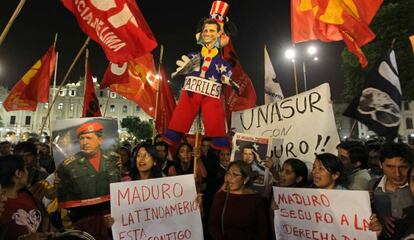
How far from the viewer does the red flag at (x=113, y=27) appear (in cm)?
492

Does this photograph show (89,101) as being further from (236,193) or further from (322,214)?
(322,214)

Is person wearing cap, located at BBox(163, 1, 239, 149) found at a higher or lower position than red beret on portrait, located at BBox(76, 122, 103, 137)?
higher

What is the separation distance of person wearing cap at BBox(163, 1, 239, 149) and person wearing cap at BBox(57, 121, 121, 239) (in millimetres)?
1913

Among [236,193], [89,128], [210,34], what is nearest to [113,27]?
[210,34]

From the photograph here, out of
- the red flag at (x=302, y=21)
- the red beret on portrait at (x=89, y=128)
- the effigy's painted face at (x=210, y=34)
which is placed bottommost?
the red beret on portrait at (x=89, y=128)

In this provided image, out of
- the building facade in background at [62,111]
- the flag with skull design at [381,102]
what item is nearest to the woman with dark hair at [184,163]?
the flag with skull design at [381,102]

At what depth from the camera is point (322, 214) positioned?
127 inches

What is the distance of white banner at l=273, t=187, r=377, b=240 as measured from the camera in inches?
115

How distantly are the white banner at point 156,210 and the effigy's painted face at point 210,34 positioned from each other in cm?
254

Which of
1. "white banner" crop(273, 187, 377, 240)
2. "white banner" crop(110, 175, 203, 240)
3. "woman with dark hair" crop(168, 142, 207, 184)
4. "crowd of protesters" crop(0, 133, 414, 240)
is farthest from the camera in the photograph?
"woman with dark hair" crop(168, 142, 207, 184)

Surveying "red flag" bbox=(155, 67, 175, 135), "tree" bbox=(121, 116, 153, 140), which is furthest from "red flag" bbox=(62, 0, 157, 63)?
"tree" bbox=(121, 116, 153, 140)

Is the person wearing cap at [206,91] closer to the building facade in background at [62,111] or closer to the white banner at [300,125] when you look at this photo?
the white banner at [300,125]

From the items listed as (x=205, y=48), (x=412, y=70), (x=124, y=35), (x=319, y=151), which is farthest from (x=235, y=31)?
(x=412, y=70)

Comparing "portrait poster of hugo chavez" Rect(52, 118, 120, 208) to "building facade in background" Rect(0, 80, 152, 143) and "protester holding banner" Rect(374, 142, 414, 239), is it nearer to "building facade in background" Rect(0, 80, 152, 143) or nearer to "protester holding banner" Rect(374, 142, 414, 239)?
"protester holding banner" Rect(374, 142, 414, 239)
